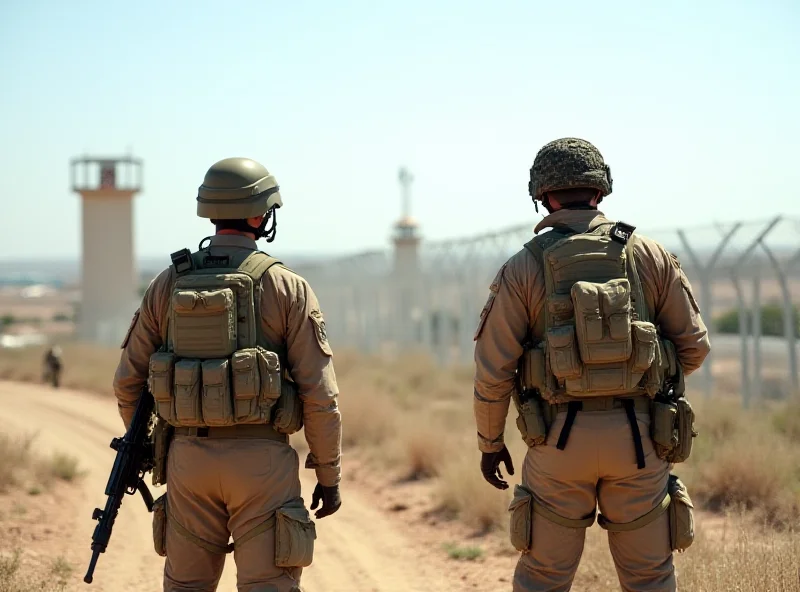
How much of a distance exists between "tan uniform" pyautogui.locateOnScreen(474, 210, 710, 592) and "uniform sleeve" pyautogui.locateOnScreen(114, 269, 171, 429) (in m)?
1.26

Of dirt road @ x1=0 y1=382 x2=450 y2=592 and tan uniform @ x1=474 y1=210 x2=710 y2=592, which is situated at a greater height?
tan uniform @ x1=474 y1=210 x2=710 y2=592

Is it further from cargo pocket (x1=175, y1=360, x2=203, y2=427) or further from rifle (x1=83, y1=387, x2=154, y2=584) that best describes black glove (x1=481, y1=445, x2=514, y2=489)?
rifle (x1=83, y1=387, x2=154, y2=584)

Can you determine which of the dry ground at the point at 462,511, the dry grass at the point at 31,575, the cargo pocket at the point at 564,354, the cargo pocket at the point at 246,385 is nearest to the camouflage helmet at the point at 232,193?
the cargo pocket at the point at 246,385

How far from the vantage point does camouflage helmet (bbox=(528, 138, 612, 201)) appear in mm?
3656

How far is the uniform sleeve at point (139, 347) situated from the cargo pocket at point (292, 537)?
0.83m

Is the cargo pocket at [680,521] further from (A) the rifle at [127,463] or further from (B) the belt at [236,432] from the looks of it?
(A) the rifle at [127,463]

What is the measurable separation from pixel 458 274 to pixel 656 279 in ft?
49.5

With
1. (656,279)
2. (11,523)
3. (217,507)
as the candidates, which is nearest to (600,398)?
(656,279)

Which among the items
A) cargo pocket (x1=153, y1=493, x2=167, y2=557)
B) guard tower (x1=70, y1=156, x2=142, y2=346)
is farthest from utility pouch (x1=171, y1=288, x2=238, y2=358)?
guard tower (x1=70, y1=156, x2=142, y2=346)

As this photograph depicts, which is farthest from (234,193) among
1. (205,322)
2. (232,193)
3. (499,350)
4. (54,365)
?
(54,365)

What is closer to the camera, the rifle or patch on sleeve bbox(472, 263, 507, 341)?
patch on sleeve bbox(472, 263, 507, 341)

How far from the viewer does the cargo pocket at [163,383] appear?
11.7 feet

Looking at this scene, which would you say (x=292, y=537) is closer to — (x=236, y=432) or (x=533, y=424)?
(x=236, y=432)

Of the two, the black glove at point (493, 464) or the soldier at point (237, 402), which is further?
the black glove at point (493, 464)
